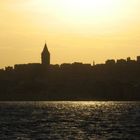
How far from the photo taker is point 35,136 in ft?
247

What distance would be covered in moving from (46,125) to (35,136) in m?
17.4

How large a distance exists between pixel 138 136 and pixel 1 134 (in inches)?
539

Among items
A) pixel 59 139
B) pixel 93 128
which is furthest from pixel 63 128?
pixel 59 139

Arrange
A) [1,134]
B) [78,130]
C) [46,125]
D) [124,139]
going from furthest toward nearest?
[46,125] → [78,130] → [1,134] → [124,139]

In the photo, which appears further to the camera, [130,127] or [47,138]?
[130,127]

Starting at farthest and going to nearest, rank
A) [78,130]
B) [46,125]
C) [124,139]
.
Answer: [46,125]
[78,130]
[124,139]

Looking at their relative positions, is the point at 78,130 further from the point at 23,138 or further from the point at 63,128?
the point at 23,138

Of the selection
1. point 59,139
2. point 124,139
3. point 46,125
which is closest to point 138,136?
point 124,139

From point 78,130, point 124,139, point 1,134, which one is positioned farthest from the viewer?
point 78,130

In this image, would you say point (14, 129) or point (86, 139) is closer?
point (86, 139)

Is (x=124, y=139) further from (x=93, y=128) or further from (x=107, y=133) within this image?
(x=93, y=128)

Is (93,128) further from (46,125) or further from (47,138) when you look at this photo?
(47,138)

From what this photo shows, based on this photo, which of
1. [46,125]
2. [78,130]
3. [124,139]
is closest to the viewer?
[124,139]

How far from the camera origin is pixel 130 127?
88.2 meters
